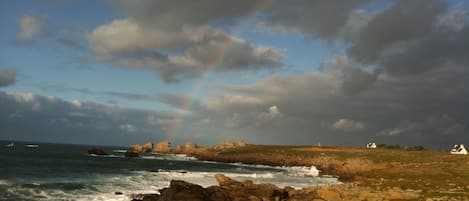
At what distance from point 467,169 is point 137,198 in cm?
5947

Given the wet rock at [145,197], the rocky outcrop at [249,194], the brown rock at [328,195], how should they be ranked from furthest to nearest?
the wet rock at [145,197]
the brown rock at [328,195]
the rocky outcrop at [249,194]

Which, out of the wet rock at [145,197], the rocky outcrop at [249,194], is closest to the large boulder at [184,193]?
the rocky outcrop at [249,194]

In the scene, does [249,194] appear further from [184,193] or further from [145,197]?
[145,197]

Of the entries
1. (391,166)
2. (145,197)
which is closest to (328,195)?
(145,197)

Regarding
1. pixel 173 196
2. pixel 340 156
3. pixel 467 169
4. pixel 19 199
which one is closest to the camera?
pixel 173 196

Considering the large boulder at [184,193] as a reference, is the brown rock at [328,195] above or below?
below

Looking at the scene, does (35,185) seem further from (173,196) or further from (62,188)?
(173,196)

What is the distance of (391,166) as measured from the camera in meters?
99.2

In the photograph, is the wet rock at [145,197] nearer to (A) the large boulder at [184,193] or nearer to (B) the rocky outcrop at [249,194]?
(B) the rocky outcrop at [249,194]

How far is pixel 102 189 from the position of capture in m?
58.9

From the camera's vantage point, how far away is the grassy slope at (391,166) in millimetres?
58581

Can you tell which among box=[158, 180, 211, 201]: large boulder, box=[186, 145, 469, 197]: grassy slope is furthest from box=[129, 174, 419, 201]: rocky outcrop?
box=[186, 145, 469, 197]: grassy slope

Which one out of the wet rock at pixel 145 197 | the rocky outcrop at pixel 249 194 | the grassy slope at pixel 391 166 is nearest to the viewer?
the rocky outcrop at pixel 249 194

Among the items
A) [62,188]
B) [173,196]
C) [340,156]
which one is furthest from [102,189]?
[340,156]
